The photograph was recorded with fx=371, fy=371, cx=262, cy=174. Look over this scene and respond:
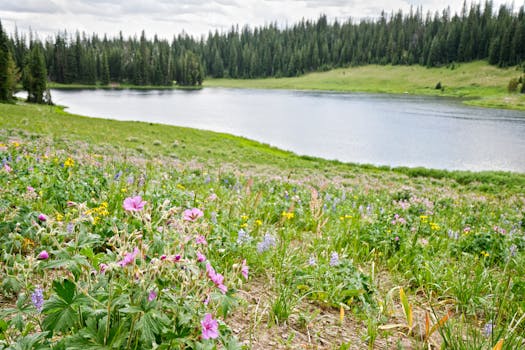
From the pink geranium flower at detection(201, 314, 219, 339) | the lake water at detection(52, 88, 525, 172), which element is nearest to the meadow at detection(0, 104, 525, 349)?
the pink geranium flower at detection(201, 314, 219, 339)

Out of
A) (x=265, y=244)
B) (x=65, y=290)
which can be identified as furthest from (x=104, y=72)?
(x=65, y=290)

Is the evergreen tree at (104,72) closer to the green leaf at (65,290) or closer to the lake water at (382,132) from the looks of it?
the lake water at (382,132)

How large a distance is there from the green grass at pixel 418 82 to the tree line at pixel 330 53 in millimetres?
7934

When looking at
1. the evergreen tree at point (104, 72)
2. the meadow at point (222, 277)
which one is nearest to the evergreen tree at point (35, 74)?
the evergreen tree at point (104, 72)

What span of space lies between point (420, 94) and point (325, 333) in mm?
120154

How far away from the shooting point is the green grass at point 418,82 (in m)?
96.7

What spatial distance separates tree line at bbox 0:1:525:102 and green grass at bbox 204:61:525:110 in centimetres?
793

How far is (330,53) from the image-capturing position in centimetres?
18525

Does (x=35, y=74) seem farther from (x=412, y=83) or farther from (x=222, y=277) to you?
(x=412, y=83)

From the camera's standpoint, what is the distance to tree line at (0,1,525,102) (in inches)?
5315

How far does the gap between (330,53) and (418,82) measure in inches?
2660

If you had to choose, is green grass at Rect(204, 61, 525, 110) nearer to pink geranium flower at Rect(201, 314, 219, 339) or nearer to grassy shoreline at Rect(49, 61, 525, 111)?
grassy shoreline at Rect(49, 61, 525, 111)

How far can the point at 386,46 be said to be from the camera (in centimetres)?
16612

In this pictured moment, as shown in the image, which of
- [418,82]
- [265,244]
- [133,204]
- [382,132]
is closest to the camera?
[133,204]
